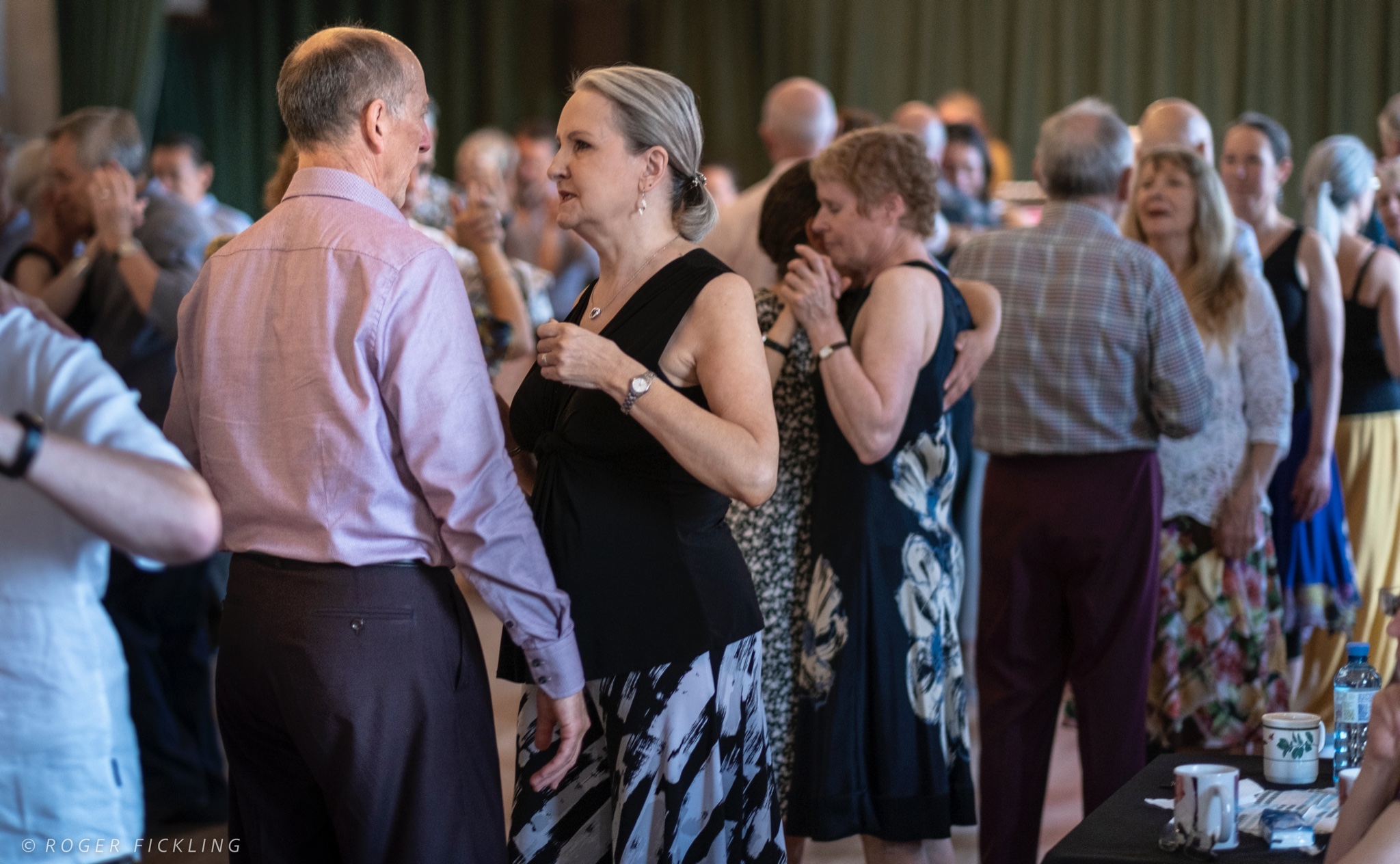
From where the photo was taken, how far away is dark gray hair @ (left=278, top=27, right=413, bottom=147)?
177 cm

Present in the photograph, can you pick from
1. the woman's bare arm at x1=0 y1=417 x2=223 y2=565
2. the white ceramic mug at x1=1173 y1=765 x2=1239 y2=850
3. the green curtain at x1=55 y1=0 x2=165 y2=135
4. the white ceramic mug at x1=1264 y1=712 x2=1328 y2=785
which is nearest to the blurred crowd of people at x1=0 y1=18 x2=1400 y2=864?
the woman's bare arm at x1=0 y1=417 x2=223 y2=565

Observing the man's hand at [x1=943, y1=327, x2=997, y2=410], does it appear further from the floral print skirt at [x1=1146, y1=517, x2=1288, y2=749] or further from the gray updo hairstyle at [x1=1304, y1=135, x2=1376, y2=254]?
the gray updo hairstyle at [x1=1304, y1=135, x2=1376, y2=254]

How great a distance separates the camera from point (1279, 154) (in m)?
4.18

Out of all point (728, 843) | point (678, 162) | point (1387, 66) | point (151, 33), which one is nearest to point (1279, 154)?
point (678, 162)

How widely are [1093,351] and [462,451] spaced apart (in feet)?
5.97

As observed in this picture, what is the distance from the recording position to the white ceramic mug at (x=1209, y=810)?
1.69 meters

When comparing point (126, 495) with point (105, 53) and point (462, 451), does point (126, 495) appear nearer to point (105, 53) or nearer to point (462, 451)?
Answer: point (462, 451)

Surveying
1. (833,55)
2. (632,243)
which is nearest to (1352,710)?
(632,243)

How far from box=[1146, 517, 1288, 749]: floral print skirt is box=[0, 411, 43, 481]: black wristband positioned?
299 cm

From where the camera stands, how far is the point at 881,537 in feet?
8.79

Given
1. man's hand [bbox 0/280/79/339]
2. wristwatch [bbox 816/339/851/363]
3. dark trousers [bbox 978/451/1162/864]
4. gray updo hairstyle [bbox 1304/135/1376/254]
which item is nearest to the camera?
man's hand [bbox 0/280/79/339]

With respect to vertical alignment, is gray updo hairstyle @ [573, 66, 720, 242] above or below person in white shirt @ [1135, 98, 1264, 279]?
above

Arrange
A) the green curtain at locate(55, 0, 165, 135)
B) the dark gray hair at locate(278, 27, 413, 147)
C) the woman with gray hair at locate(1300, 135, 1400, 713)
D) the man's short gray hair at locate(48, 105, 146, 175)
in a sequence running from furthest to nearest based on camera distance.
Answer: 1. the green curtain at locate(55, 0, 165, 135)
2. the woman with gray hair at locate(1300, 135, 1400, 713)
3. the man's short gray hair at locate(48, 105, 146, 175)
4. the dark gray hair at locate(278, 27, 413, 147)

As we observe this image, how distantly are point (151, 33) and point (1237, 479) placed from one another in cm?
628
